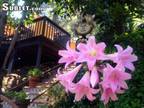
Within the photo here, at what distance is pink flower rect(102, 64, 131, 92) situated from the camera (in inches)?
89.6

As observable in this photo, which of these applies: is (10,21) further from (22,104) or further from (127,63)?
(127,63)

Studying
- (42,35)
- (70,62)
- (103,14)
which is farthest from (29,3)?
(70,62)

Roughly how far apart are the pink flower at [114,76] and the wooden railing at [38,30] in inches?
566

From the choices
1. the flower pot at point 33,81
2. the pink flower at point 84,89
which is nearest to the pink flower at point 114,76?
the pink flower at point 84,89

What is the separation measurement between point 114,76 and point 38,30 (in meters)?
14.9

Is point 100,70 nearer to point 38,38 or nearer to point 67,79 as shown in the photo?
point 67,79

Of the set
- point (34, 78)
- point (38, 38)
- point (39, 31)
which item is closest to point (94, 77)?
point (34, 78)

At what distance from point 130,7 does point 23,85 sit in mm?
4635

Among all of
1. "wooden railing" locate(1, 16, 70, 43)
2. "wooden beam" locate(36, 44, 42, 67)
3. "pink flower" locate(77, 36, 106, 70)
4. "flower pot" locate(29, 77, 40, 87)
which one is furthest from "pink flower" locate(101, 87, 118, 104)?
"wooden beam" locate(36, 44, 42, 67)

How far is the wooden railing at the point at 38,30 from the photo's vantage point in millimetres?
16828

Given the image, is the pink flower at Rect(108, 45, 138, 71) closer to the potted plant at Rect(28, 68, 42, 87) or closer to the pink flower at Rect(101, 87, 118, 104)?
the pink flower at Rect(101, 87, 118, 104)

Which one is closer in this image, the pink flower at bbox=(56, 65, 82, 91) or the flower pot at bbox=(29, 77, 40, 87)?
the pink flower at bbox=(56, 65, 82, 91)

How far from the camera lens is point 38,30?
1705cm

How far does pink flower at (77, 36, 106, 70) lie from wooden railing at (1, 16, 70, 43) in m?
14.3
